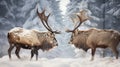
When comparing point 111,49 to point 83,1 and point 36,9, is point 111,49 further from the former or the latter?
point 36,9

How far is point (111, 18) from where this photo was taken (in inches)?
185

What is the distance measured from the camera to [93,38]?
14.9 ft

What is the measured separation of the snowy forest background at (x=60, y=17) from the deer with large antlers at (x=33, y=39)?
6 cm

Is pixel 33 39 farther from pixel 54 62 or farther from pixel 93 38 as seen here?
pixel 93 38

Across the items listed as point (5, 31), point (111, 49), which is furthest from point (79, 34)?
point (5, 31)

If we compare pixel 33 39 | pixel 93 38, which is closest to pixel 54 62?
pixel 33 39

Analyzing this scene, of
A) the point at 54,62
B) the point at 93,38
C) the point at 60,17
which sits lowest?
the point at 54,62

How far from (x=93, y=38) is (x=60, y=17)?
1.79ft

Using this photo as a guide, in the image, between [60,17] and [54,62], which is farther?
[60,17]

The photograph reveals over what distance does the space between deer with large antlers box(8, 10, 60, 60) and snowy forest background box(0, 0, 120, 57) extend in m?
0.06

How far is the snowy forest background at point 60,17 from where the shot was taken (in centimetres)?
455

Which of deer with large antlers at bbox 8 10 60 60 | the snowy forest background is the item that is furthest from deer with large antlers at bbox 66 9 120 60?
deer with large antlers at bbox 8 10 60 60

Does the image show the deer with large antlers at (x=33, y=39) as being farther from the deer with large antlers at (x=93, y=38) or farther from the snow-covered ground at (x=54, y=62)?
the deer with large antlers at (x=93, y=38)

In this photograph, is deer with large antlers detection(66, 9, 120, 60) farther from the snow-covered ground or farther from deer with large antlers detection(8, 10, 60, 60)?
deer with large antlers detection(8, 10, 60, 60)
